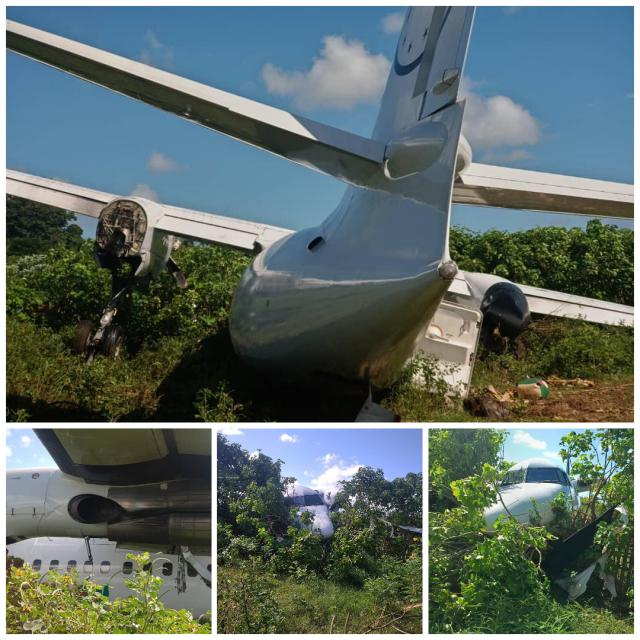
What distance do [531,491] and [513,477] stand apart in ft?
0.64

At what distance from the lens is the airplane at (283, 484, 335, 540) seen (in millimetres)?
6543

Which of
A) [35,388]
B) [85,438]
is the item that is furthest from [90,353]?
[85,438]

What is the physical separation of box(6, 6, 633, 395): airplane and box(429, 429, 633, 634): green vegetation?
1223 mm

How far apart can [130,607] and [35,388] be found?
4.78 meters

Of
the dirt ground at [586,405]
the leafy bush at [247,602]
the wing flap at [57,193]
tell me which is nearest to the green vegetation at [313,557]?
the leafy bush at [247,602]

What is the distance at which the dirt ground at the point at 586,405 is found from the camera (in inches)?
416

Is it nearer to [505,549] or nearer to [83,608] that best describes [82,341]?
[83,608]

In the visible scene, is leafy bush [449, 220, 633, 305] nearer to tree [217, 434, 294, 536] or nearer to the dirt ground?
the dirt ground

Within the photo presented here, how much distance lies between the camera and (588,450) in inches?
269

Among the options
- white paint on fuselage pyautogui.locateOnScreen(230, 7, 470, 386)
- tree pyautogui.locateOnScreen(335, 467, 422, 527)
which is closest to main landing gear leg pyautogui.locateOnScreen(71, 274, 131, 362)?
white paint on fuselage pyautogui.locateOnScreen(230, 7, 470, 386)

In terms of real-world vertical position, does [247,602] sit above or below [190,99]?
below


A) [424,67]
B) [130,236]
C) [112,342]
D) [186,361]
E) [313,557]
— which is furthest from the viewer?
[186,361]

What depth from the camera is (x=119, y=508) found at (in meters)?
6.61

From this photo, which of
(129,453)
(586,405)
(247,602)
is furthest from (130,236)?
(586,405)
